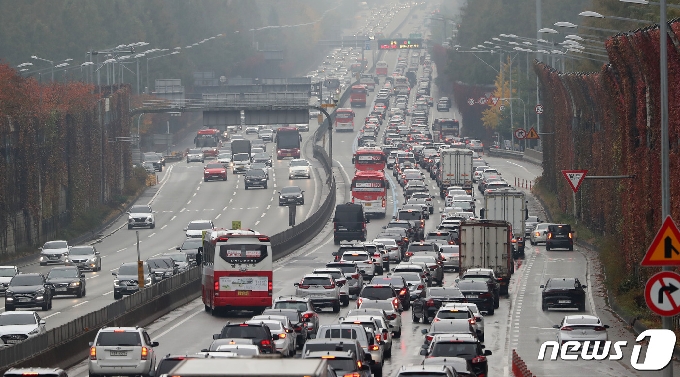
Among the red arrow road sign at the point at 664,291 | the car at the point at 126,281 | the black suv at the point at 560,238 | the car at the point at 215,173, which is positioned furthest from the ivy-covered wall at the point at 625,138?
the car at the point at 215,173

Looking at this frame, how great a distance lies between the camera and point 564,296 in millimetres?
52469

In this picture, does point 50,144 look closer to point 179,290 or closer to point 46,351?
point 179,290

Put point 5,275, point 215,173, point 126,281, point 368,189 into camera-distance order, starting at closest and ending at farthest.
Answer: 1. point 126,281
2. point 5,275
3. point 368,189
4. point 215,173

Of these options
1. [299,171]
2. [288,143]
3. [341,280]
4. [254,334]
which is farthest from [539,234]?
[288,143]

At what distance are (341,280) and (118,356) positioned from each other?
73.6ft

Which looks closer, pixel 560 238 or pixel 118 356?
pixel 118 356

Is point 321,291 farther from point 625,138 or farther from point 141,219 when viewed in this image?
point 141,219

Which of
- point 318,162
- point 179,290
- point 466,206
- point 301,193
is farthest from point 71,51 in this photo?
point 179,290

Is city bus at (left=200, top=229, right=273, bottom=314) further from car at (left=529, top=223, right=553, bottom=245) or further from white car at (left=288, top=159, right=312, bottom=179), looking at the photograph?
white car at (left=288, top=159, right=312, bottom=179)

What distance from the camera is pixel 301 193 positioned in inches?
4080

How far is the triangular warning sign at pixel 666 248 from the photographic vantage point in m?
20.5

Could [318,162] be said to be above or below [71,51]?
below

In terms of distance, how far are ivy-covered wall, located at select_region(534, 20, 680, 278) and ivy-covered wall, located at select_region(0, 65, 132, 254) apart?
33.1 metres

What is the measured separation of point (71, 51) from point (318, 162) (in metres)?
53.9
